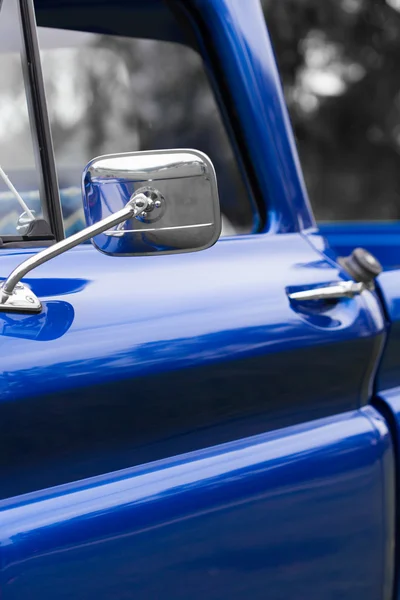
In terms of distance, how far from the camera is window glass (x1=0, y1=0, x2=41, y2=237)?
4.87ft

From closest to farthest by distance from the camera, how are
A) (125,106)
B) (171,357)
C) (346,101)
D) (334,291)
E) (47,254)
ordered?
(47,254) < (171,357) < (334,291) < (125,106) < (346,101)

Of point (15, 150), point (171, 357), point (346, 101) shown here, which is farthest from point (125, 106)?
point (346, 101)

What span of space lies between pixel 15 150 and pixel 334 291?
25.8 inches

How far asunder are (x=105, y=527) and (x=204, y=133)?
40.3 inches

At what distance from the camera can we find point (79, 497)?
4.25 ft

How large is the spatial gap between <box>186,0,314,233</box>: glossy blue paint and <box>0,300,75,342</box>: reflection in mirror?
617 millimetres

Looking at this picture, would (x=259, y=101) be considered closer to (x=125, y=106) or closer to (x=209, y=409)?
(x=125, y=106)

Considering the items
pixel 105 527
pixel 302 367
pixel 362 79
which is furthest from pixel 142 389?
pixel 362 79

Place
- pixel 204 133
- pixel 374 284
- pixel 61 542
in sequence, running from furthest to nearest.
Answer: pixel 204 133 < pixel 374 284 < pixel 61 542

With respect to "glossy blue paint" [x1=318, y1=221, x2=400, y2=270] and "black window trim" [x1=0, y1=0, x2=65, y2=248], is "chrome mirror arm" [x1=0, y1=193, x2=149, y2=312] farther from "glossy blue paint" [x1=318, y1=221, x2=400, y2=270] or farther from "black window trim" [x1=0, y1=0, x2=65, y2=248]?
"glossy blue paint" [x1=318, y1=221, x2=400, y2=270]

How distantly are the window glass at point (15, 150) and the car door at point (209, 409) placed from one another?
0.11 meters

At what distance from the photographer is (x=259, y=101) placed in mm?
1805

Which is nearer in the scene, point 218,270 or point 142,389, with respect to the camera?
point 142,389

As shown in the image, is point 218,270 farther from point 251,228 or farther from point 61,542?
point 61,542
